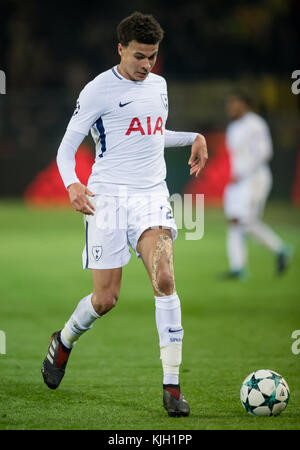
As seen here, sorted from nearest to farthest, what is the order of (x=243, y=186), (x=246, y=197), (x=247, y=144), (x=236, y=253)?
(x=236, y=253), (x=247, y=144), (x=246, y=197), (x=243, y=186)

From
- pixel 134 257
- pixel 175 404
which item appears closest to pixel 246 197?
pixel 134 257

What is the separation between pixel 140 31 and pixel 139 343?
3305mm

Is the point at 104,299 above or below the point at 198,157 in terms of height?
below

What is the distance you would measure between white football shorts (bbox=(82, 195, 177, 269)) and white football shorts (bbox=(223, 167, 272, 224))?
731 centimetres

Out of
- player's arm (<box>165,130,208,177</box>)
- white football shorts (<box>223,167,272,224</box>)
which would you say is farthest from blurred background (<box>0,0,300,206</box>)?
player's arm (<box>165,130,208,177</box>)

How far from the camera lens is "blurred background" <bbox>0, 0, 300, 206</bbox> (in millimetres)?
24328

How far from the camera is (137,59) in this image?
18.5 ft

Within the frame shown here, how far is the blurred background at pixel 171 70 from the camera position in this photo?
24.3 m

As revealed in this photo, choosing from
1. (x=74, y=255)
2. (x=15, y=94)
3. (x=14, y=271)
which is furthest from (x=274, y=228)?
(x=15, y=94)

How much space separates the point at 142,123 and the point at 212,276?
7.12 m

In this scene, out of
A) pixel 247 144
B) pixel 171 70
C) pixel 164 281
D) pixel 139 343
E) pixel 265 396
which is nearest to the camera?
pixel 265 396

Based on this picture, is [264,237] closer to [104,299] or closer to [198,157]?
[198,157]
